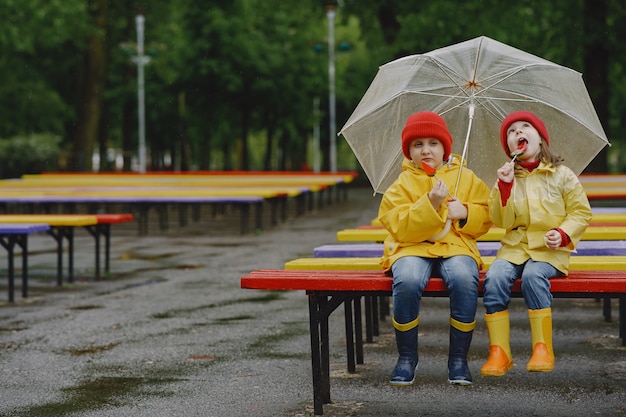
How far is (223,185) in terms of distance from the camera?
23.2 metres

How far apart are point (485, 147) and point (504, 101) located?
1.07 ft

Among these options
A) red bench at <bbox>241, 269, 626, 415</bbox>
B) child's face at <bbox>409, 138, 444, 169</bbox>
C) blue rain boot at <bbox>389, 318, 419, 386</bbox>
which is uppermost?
child's face at <bbox>409, 138, 444, 169</bbox>

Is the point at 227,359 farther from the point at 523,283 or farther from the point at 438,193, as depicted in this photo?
the point at 523,283

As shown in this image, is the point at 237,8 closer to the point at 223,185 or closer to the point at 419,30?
the point at 419,30

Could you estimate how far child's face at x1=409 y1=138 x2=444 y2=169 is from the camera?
573cm

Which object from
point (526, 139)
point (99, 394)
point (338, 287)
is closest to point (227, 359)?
point (99, 394)

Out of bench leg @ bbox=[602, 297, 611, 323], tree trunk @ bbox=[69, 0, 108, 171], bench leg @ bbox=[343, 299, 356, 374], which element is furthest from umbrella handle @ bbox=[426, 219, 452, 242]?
tree trunk @ bbox=[69, 0, 108, 171]

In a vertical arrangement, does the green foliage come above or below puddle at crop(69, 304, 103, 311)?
above

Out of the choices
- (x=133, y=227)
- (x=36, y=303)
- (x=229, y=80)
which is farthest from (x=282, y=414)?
(x=229, y=80)

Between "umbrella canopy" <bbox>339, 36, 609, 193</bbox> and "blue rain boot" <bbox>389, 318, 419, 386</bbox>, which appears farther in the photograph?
"umbrella canopy" <bbox>339, 36, 609, 193</bbox>

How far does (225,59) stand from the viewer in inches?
1348

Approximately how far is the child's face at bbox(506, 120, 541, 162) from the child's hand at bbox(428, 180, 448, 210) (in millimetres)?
477

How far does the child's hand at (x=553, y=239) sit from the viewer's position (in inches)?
212

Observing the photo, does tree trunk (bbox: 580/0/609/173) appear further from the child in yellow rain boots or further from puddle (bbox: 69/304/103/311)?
the child in yellow rain boots
